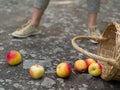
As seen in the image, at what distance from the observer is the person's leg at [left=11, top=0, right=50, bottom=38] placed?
3.15m

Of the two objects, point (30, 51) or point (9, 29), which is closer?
point (30, 51)

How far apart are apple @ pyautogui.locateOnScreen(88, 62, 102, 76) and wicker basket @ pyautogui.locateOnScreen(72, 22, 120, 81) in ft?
0.12

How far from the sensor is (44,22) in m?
3.80

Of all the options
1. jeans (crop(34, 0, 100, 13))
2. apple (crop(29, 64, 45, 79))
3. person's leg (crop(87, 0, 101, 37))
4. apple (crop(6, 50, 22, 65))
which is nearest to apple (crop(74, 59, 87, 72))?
apple (crop(29, 64, 45, 79))

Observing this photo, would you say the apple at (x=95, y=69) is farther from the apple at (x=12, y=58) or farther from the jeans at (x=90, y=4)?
the jeans at (x=90, y=4)

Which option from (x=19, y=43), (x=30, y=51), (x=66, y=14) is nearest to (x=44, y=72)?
(x=30, y=51)

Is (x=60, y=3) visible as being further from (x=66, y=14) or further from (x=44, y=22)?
(x=44, y=22)

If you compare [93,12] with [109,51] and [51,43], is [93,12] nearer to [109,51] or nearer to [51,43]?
[51,43]

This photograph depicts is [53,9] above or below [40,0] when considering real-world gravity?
below

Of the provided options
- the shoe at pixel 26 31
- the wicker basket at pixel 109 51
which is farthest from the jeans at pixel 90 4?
the wicker basket at pixel 109 51

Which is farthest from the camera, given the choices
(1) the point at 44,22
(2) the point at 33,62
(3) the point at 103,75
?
(1) the point at 44,22

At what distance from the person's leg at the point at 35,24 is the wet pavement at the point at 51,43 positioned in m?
0.06

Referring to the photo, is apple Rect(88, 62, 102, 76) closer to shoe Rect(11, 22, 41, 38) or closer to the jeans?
the jeans

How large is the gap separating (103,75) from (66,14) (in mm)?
1922
